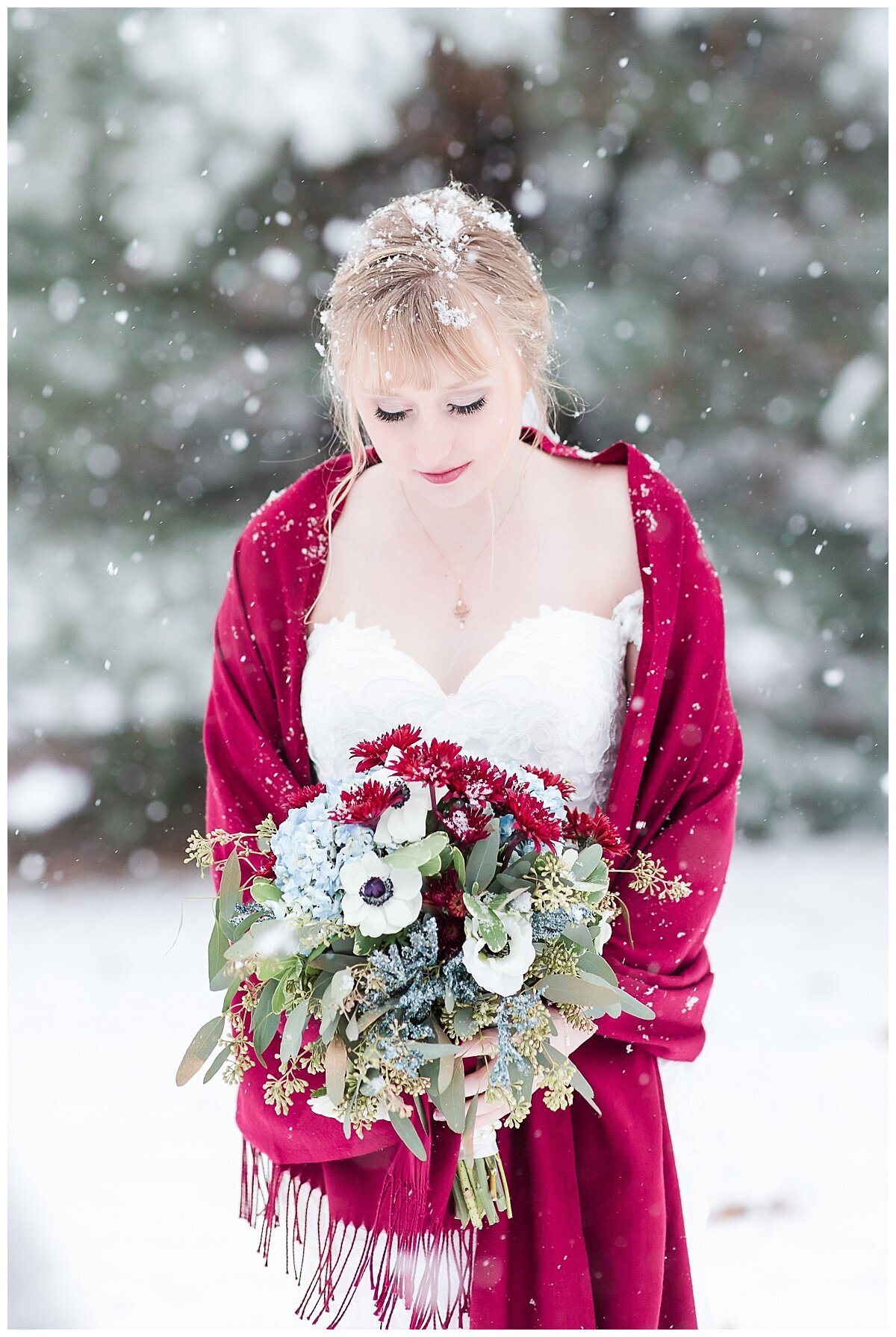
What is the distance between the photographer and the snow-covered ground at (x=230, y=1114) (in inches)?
95.4

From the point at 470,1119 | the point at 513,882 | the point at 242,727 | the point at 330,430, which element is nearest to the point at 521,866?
the point at 513,882

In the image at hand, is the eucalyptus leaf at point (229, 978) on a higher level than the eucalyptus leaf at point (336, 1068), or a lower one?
higher

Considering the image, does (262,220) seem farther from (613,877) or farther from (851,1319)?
(851,1319)

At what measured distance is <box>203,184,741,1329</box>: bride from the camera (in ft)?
4.75

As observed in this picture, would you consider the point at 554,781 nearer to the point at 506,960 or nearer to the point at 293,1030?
the point at 506,960

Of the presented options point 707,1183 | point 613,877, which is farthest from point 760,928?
point 613,877

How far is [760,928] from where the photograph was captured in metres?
3.78

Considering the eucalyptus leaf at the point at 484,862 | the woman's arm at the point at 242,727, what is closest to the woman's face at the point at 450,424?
the woman's arm at the point at 242,727

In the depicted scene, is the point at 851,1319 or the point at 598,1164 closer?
the point at 598,1164

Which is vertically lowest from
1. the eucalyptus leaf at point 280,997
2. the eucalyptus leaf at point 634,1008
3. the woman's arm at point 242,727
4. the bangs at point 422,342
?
the eucalyptus leaf at point 634,1008

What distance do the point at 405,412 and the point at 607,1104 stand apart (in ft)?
3.66

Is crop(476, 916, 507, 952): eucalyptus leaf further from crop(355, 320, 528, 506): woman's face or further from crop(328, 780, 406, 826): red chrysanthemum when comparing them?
crop(355, 320, 528, 506): woman's face

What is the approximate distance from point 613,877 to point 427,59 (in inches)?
101

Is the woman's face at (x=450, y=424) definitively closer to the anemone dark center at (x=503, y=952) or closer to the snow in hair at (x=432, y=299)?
the snow in hair at (x=432, y=299)
